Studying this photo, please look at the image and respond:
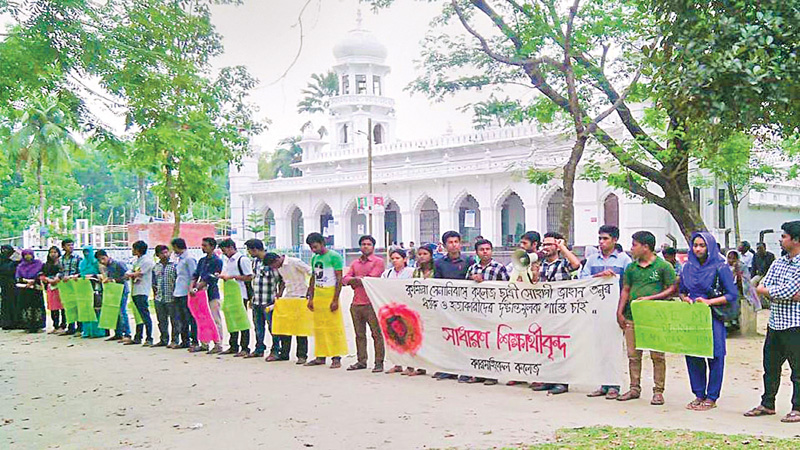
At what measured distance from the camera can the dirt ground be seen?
6.46m

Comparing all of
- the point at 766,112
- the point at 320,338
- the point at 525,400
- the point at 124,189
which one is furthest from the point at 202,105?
the point at 124,189

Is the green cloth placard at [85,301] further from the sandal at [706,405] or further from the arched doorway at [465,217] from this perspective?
the arched doorway at [465,217]

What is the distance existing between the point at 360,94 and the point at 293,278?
130 feet

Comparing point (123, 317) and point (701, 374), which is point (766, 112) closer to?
point (701, 374)

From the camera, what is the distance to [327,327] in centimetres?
1008

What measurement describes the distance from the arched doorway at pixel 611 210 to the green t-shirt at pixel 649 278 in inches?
1046

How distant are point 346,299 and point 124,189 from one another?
1945 inches

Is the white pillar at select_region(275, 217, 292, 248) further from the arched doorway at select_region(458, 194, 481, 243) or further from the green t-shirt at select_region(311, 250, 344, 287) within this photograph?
the green t-shirt at select_region(311, 250, 344, 287)

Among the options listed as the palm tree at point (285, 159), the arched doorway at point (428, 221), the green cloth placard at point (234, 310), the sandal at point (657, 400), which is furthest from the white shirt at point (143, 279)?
the palm tree at point (285, 159)

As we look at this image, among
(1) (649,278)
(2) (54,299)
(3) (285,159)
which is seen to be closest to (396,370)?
(1) (649,278)

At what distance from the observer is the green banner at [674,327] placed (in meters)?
7.15

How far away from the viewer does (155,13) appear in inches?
349

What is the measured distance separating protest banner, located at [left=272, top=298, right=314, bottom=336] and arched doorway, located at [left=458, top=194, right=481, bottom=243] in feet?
92.6

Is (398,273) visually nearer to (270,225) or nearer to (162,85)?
(162,85)
